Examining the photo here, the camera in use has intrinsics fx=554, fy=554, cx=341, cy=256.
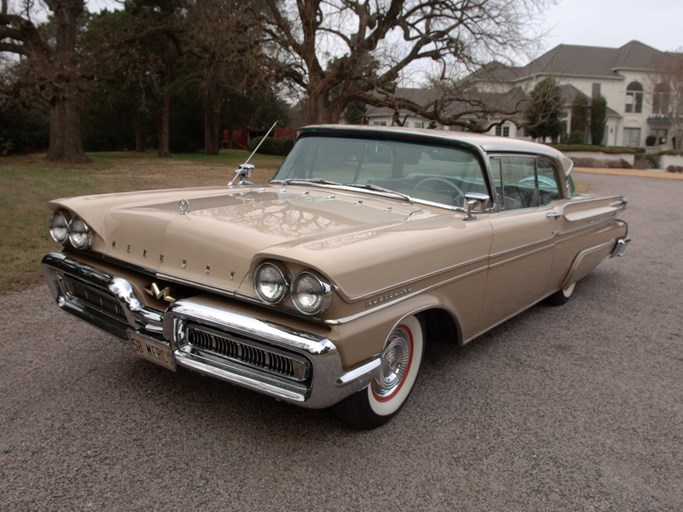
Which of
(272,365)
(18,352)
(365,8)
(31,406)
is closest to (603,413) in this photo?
(272,365)

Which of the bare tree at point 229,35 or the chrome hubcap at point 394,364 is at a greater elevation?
the bare tree at point 229,35

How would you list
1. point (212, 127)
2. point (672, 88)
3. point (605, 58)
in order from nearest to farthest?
→ point (212, 127), point (672, 88), point (605, 58)

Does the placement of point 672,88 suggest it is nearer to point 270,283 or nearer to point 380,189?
point 380,189

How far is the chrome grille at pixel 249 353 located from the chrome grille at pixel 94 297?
1.79 feet

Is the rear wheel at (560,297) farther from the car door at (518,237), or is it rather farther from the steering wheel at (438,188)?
the steering wheel at (438,188)

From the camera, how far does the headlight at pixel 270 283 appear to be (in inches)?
90.6

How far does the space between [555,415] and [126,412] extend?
2.28 metres

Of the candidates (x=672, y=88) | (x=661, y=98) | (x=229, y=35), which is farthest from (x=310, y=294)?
(x=661, y=98)

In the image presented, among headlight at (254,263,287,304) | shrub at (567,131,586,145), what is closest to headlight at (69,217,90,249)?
headlight at (254,263,287,304)

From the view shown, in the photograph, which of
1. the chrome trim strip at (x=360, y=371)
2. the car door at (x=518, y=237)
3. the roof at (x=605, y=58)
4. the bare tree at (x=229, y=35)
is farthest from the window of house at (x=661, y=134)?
the chrome trim strip at (x=360, y=371)

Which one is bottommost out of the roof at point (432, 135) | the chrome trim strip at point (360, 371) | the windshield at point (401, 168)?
the chrome trim strip at point (360, 371)

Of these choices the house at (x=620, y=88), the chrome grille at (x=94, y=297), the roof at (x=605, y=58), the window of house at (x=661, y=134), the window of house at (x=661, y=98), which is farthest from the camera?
the roof at (x=605, y=58)

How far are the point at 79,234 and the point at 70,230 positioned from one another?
8 centimetres

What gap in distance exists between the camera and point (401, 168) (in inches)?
146
